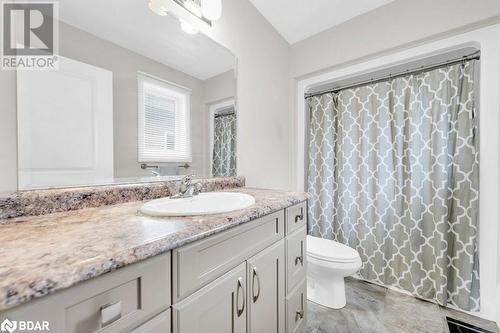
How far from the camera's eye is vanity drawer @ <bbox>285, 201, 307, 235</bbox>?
1.16m

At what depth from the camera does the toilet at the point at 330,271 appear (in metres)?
1.55

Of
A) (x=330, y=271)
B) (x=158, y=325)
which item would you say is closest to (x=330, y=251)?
(x=330, y=271)

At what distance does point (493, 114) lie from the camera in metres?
1.41

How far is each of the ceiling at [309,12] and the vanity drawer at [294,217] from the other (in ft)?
5.43

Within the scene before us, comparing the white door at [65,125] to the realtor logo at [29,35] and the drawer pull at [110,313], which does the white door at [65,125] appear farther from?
the drawer pull at [110,313]

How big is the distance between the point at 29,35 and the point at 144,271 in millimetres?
947

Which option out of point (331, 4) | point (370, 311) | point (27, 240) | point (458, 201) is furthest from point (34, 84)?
point (458, 201)

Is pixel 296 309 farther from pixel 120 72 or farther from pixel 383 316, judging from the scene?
pixel 120 72

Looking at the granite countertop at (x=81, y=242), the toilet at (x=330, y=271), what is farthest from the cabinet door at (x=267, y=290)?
the toilet at (x=330, y=271)

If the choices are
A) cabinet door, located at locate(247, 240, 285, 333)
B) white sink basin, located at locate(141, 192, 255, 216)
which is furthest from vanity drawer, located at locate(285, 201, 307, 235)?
white sink basin, located at locate(141, 192, 255, 216)

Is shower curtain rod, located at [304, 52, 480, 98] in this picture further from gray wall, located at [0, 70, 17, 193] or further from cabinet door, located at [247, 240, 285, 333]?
gray wall, located at [0, 70, 17, 193]

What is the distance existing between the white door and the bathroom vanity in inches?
6.9

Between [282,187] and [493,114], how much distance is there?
1608mm

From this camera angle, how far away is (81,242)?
0.52 metres
